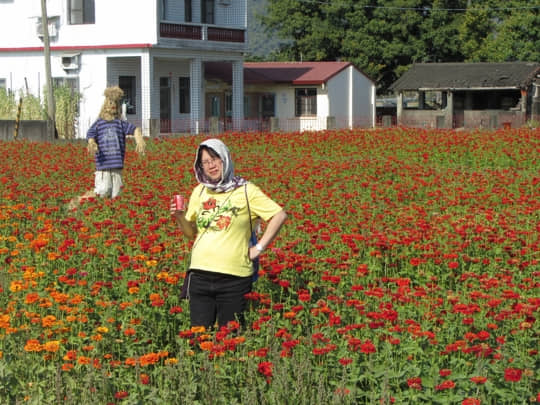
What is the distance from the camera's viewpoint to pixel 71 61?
36.8m

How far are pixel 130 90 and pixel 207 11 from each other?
5.15 m

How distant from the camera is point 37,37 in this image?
37.9m

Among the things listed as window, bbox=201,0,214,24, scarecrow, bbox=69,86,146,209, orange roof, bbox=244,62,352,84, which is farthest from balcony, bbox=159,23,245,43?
scarecrow, bbox=69,86,146,209

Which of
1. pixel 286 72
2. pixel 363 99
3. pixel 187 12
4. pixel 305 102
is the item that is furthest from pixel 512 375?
pixel 363 99

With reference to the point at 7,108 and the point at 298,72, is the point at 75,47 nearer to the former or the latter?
the point at 7,108

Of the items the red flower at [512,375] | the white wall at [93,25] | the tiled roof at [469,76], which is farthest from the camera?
the tiled roof at [469,76]

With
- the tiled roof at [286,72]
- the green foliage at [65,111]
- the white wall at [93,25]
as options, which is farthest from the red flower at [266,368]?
the tiled roof at [286,72]

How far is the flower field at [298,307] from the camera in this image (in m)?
4.98

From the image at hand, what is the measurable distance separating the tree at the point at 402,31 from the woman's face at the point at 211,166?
151 feet

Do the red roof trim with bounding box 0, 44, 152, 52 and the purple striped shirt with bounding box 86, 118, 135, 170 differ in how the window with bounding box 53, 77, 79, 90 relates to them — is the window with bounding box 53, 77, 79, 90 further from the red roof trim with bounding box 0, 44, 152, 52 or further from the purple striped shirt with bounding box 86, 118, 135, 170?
the purple striped shirt with bounding box 86, 118, 135, 170

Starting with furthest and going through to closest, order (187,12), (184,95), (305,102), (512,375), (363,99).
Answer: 1. (363,99)
2. (305,102)
3. (184,95)
4. (187,12)
5. (512,375)

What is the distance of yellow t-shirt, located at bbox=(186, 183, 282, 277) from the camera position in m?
6.07

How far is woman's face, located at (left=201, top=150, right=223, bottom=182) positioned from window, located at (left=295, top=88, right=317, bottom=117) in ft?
133

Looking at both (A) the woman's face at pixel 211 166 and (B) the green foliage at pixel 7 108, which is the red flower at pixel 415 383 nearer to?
(A) the woman's face at pixel 211 166
